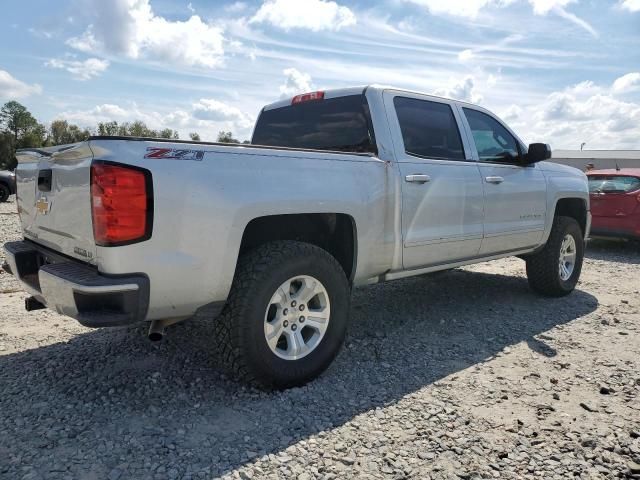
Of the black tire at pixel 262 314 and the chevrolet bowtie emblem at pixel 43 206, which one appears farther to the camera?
the chevrolet bowtie emblem at pixel 43 206

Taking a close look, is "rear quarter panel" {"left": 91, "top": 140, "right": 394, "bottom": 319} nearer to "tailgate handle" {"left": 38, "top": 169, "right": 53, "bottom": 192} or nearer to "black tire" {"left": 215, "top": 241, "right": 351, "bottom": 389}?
"black tire" {"left": 215, "top": 241, "right": 351, "bottom": 389}

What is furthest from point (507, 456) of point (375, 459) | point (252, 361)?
point (252, 361)

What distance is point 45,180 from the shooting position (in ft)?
9.91

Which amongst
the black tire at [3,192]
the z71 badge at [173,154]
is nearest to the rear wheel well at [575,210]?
the z71 badge at [173,154]

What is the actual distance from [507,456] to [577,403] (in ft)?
2.87

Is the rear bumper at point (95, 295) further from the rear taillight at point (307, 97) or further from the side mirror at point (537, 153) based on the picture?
the side mirror at point (537, 153)

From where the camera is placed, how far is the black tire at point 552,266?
217 inches

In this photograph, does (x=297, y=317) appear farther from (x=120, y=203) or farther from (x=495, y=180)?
(x=495, y=180)

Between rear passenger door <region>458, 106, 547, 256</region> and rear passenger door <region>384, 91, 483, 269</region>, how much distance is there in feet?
0.59

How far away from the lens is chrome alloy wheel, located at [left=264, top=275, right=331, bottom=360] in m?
3.11

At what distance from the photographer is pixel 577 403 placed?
314cm

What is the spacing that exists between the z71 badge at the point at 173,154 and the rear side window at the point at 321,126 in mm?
1505

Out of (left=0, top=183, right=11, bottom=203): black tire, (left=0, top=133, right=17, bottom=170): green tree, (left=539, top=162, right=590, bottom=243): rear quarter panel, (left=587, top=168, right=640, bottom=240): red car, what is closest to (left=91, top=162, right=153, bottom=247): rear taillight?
(left=539, top=162, right=590, bottom=243): rear quarter panel

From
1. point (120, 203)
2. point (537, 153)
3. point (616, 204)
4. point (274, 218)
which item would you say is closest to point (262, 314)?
point (274, 218)
